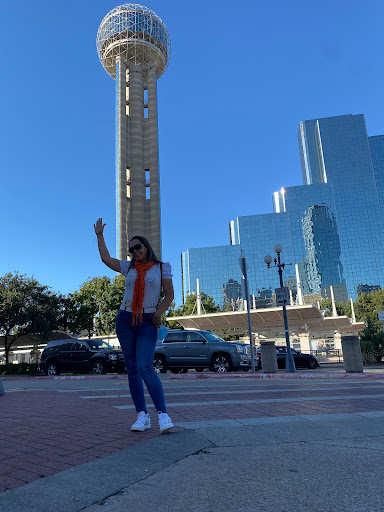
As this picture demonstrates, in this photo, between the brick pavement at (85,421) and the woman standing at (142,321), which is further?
the woman standing at (142,321)

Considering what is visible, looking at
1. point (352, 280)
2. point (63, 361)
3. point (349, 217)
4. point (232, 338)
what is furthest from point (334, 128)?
point (63, 361)

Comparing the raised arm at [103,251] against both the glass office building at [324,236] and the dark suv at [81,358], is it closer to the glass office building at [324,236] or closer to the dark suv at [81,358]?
the dark suv at [81,358]

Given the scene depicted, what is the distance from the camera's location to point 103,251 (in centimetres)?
445

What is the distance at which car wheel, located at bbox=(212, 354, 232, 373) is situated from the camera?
52.6 feet

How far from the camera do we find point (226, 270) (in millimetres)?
161875

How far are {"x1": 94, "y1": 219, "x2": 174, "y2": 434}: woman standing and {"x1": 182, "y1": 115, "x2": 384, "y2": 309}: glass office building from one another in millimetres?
142996

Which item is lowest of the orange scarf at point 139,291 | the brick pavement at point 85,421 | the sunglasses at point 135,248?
the brick pavement at point 85,421

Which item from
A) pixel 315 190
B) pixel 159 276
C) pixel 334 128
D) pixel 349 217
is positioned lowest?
pixel 159 276

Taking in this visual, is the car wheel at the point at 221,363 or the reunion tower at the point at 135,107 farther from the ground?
the reunion tower at the point at 135,107

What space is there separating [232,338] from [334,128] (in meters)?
135

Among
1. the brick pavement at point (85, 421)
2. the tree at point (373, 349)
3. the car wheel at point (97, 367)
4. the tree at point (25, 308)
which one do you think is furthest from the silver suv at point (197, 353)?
the tree at point (25, 308)

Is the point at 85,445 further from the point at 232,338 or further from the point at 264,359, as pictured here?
the point at 232,338

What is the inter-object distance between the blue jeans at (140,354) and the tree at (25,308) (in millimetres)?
35293

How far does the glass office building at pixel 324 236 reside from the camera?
15338cm
